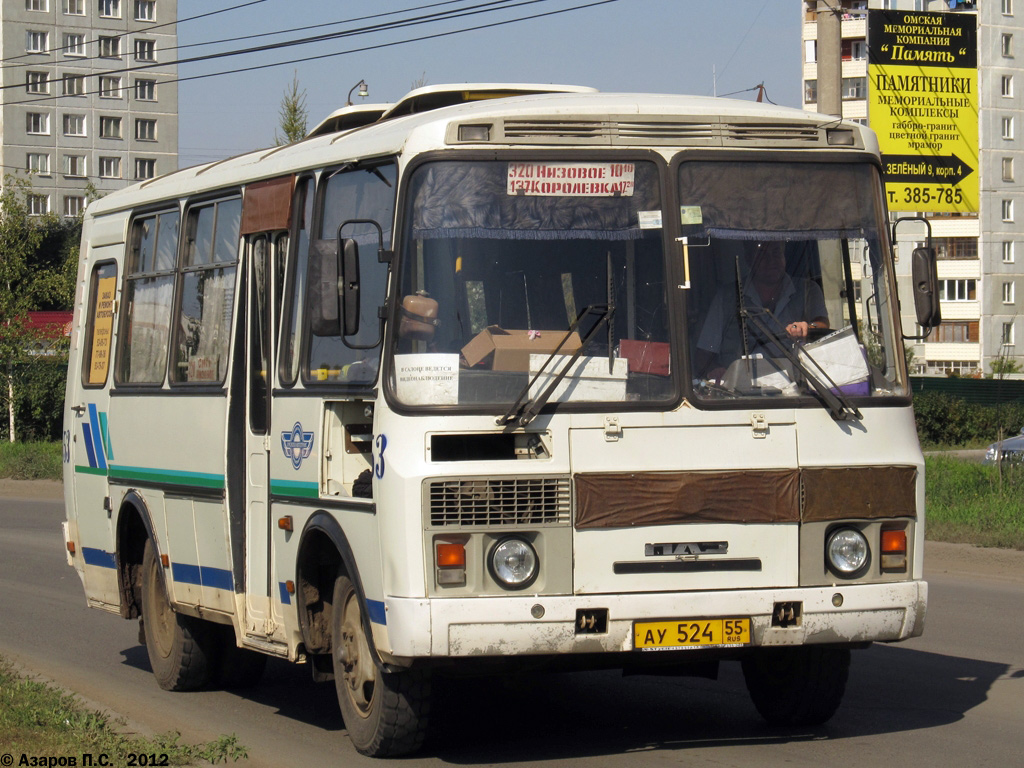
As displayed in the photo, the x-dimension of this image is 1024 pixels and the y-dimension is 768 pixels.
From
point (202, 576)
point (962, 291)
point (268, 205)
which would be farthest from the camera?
point (962, 291)

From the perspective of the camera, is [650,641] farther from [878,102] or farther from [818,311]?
[878,102]

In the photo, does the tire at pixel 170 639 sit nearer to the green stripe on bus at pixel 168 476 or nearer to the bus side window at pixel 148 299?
the green stripe on bus at pixel 168 476

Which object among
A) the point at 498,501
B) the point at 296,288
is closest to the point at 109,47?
the point at 296,288

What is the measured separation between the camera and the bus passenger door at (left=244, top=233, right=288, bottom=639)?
7.97 meters

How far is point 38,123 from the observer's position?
92.8 meters

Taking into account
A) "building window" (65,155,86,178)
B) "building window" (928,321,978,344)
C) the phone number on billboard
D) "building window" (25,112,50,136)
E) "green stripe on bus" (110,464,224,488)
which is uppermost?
"building window" (25,112,50,136)

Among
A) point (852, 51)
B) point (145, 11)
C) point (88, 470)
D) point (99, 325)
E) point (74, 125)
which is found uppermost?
point (145, 11)

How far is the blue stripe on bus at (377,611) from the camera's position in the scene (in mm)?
6430

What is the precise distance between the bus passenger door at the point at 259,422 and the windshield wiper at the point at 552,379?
200cm

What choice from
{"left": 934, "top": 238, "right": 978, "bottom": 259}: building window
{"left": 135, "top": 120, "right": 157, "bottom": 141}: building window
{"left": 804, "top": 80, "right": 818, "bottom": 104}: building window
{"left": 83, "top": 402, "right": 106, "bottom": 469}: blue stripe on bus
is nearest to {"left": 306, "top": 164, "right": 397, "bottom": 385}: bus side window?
{"left": 83, "top": 402, "right": 106, "bottom": 469}: blue stripe on bus

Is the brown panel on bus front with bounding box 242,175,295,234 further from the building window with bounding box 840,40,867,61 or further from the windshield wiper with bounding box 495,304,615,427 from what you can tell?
the building window with bounding box 840,40,867,61

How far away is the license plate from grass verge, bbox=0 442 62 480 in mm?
25862

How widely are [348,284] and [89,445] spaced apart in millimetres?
4500

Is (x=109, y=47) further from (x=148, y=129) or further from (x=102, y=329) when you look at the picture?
(x=102, y=329)
